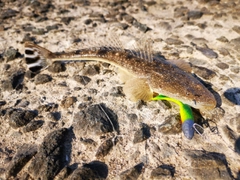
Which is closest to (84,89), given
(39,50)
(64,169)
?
(39,50)

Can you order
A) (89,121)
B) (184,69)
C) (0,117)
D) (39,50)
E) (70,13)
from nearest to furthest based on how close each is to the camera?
(89,121) → (0,117) → (184,69) → (39,50) → (70,13)

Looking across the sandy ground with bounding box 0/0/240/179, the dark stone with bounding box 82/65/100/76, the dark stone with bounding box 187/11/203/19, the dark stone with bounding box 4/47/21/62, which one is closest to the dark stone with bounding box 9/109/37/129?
the sandy ground with bounding box 0/0/240/179

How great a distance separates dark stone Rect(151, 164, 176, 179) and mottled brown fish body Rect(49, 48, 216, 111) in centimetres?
103

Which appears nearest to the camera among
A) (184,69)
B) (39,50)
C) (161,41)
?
(184,69)

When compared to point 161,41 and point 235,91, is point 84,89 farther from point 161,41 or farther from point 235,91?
point 235,91

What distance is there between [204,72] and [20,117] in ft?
10.6

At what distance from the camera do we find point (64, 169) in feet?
9.91

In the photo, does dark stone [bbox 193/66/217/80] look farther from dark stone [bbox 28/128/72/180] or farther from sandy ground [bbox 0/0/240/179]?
dark stone [bbox 28/128/72/180]

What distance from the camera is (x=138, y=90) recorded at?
3.90 metres

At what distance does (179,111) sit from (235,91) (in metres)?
1.14

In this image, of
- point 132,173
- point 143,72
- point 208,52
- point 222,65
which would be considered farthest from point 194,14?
point 132,173

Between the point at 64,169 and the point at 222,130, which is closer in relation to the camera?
the point at 64,169

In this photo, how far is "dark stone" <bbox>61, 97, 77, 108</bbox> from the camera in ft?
13.1

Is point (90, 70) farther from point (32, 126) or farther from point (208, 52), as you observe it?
point (208, 52)
